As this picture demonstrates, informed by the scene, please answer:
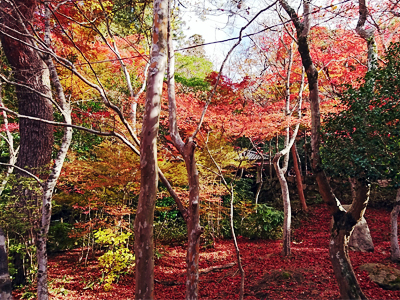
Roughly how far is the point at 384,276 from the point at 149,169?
4212 millimetres

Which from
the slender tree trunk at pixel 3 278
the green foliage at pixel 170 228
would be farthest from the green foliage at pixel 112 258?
the slender tree trunk at pixel 3 278

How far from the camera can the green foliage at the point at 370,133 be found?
113 inches

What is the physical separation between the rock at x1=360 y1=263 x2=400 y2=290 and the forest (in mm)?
26

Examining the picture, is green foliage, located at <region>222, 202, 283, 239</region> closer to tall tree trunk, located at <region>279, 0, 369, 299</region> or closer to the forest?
the forest

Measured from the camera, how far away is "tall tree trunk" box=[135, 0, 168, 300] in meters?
2.13

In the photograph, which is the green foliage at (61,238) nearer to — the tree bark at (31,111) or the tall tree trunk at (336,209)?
the tree bark at (31,111)

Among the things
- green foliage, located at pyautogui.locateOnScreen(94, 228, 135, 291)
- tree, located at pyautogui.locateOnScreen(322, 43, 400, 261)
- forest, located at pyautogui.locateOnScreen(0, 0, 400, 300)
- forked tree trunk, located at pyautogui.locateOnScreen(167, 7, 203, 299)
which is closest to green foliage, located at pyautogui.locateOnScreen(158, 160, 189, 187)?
forest, located at pyautogui.locateOnScreen(0, 0, 400, 300)

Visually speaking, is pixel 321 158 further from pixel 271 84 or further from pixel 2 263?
pixel 271 84

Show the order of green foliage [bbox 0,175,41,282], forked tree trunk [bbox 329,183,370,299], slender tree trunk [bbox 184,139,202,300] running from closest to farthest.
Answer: slender tree trunk [bbox 184,139,202,300] < forked tree trunk [bbox 329,183,370,299] < green foliage [bbox 0,175,41,282]

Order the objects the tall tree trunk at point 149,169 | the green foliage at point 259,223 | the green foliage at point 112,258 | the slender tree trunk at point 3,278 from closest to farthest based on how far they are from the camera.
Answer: the slender tree trunk at point 3,278 < the tall tree trunk at point 149,169 < the green foliage at point 112,258 < the green foliage at point 259,223

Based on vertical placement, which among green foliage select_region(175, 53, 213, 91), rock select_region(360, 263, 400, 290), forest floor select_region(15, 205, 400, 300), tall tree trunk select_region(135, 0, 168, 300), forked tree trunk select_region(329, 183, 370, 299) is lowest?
forest floor select_region(15, 205, 400, 300)

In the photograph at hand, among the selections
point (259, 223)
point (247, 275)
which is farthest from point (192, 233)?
point (259, 223)

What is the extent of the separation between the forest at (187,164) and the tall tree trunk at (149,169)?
0.04ft

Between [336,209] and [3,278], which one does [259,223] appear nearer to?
[336,209]
